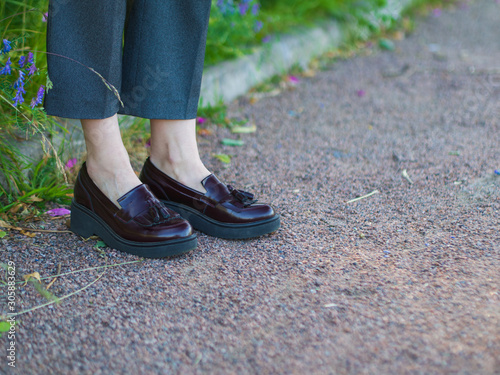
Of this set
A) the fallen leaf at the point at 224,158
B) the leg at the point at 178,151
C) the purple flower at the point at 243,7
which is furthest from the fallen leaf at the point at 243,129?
the leg at the point at 178,151

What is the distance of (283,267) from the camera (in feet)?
4.34

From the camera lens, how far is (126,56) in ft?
4.61

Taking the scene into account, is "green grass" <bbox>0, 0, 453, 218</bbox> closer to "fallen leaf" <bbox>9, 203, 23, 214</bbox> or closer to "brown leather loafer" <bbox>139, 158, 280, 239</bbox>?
"fallen leaf" <bbox>9, 203, 23, 214</bbox>

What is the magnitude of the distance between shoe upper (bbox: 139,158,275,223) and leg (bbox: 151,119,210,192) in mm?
19

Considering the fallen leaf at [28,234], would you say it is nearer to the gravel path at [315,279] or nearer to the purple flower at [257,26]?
the gravel path at [315,279]

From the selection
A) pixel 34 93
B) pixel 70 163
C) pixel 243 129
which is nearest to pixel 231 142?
pixel 243 129

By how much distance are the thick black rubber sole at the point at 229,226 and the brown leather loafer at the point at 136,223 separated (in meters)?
0.11

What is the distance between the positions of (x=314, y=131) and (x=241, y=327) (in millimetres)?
1452

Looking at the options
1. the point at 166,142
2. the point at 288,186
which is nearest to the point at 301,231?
the point at 288,186

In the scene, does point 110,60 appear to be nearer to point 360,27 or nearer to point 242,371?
point 242,371

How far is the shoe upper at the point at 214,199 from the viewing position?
1435 mm

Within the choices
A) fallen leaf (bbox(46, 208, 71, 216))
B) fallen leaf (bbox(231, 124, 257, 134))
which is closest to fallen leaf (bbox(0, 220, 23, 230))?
fallen leaf (bbox(46, 208, 71, 216))

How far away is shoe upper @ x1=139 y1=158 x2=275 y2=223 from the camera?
1435 millimetres

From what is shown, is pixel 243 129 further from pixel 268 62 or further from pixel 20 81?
pixel 20 81
